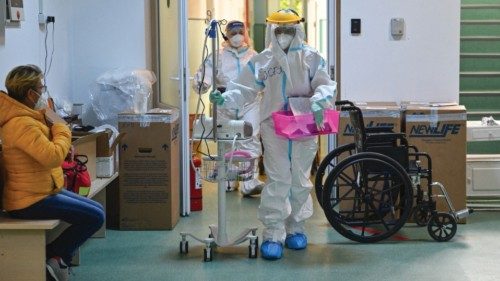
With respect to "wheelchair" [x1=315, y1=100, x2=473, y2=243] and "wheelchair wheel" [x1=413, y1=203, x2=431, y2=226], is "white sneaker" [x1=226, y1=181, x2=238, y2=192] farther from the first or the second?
"wheelchair wheel" [x1=413, y1=203, x2=431, y2=226]

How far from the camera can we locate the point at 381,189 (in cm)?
481

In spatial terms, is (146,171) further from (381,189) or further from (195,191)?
(381,189)

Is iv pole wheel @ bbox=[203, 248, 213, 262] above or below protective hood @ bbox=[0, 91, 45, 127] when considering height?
below

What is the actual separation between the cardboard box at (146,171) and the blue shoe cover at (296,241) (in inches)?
35.6

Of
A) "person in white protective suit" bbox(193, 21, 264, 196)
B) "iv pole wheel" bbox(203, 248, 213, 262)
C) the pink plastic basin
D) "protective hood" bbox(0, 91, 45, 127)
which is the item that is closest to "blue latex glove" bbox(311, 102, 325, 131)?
the pink plastic basin

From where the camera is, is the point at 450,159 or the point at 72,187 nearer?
the point at 72,187

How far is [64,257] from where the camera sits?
377 cm

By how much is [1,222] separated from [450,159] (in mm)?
3035

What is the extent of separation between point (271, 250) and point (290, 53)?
1124 millimetres

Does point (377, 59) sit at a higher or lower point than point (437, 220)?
higher

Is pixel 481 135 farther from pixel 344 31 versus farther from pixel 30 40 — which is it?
pixel 30 40

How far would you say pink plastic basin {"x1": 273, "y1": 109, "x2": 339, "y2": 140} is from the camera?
436cm

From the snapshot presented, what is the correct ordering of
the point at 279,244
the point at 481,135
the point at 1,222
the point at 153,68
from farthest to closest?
the point at 153,68
the point at 481,135
the point at 279,244
the point at 1,222

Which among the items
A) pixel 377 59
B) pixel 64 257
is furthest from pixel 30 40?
pixel 377 59
